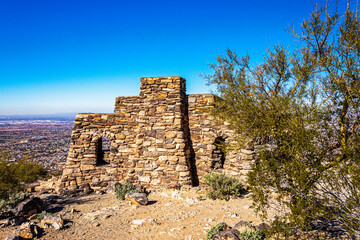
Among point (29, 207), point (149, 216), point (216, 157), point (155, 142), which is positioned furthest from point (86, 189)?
point (216, 157)

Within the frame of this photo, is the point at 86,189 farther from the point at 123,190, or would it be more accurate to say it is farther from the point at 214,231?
the point at 214,231

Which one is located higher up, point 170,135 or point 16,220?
point 170,135

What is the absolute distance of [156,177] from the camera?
9.22 m

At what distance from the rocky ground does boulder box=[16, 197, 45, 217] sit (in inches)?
17.1

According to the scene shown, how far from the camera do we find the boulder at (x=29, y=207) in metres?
6.64

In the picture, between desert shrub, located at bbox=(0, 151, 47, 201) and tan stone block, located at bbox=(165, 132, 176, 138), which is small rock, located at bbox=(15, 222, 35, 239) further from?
tan stone block, located at bbox=(165, 132, 176, 138)

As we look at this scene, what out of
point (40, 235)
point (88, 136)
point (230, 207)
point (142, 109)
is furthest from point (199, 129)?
point (40, 235)


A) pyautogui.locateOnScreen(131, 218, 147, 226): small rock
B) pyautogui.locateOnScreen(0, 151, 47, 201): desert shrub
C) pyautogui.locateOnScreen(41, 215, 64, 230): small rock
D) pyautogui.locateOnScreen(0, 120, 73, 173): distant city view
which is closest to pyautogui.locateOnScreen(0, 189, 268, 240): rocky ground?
pyautogui.locateOnScreen(131, 218, 147, 226): small rock

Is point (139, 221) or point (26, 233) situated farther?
point (139, 221)

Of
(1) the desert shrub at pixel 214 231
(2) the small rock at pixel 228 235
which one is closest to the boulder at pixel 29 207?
(1) the desert shrub at pixel 214 231

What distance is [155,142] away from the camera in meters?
9.38

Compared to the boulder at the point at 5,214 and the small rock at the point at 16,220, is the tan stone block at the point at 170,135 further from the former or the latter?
the boulder at the point at 5,214

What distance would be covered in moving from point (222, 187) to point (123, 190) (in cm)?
359

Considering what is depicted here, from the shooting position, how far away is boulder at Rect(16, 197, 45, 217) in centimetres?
664
